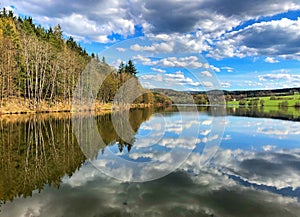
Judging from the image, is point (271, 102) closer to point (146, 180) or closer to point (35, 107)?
point (35, 107)

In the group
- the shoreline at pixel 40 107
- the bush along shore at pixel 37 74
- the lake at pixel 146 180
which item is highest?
the bush along shore at pixel 37 74

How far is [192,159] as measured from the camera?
12383 millimetres

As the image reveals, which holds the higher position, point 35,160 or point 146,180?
point 35,160

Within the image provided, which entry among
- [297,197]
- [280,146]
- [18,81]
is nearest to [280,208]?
[297,197]

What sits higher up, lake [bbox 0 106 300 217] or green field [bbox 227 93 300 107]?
green field [bbox 227 93 300 107]

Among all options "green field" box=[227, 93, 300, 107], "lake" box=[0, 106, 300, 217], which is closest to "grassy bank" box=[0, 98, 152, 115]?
"lake" box=[0, 106, 300, 217]

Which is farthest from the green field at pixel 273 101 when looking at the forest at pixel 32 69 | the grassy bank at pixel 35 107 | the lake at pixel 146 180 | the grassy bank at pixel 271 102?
the lake at pixel 146 180

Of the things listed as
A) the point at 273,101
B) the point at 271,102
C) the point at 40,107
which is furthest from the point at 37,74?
the point at 273,101

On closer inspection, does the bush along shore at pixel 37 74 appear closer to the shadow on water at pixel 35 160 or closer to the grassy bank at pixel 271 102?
the shadow on water at pixel 35 160

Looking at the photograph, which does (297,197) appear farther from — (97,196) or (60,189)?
(60,189)

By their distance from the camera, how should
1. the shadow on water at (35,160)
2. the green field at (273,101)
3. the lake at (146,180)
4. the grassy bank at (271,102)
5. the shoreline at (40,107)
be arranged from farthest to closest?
the green field at (273,101) < the grassy bank at (271,102) < the shoreline at (40,107) < the shadow on water at (35,160) < the lake at (146,180)

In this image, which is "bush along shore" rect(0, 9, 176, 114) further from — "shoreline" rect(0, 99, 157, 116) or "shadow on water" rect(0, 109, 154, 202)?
"shadow on water" rect(0, 109, 154, 202)

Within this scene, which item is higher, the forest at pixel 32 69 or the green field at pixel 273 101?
the forest at pixel 32 69

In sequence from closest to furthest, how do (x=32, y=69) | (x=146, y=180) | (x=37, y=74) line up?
(x=146, y=180) < (x=32, y=69) < (x=37, y=74)
